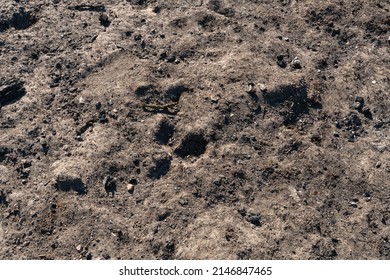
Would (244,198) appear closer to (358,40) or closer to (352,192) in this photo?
(352,192)

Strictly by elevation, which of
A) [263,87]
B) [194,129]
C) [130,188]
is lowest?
[130,188]

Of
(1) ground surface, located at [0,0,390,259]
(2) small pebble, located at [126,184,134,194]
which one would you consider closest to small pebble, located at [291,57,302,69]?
(1) ground surface, located at [0,0,390,259]

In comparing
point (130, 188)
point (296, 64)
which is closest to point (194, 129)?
point (130, 188)

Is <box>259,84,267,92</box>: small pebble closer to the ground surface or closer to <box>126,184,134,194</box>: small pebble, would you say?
the ground surface

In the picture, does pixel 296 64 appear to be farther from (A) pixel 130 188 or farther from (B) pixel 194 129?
(A) pixel 130 188

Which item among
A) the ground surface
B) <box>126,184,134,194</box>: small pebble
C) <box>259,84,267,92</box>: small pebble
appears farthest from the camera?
<box>259,84,267,92</box>: small pebble

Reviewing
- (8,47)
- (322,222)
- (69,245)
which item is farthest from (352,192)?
(8,47)

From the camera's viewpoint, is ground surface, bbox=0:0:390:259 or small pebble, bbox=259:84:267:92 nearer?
ground surface, bbox=0:0:390:259

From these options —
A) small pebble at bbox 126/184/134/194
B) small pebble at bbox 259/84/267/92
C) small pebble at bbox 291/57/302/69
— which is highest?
small pebble at bbox 291/57/302/69
